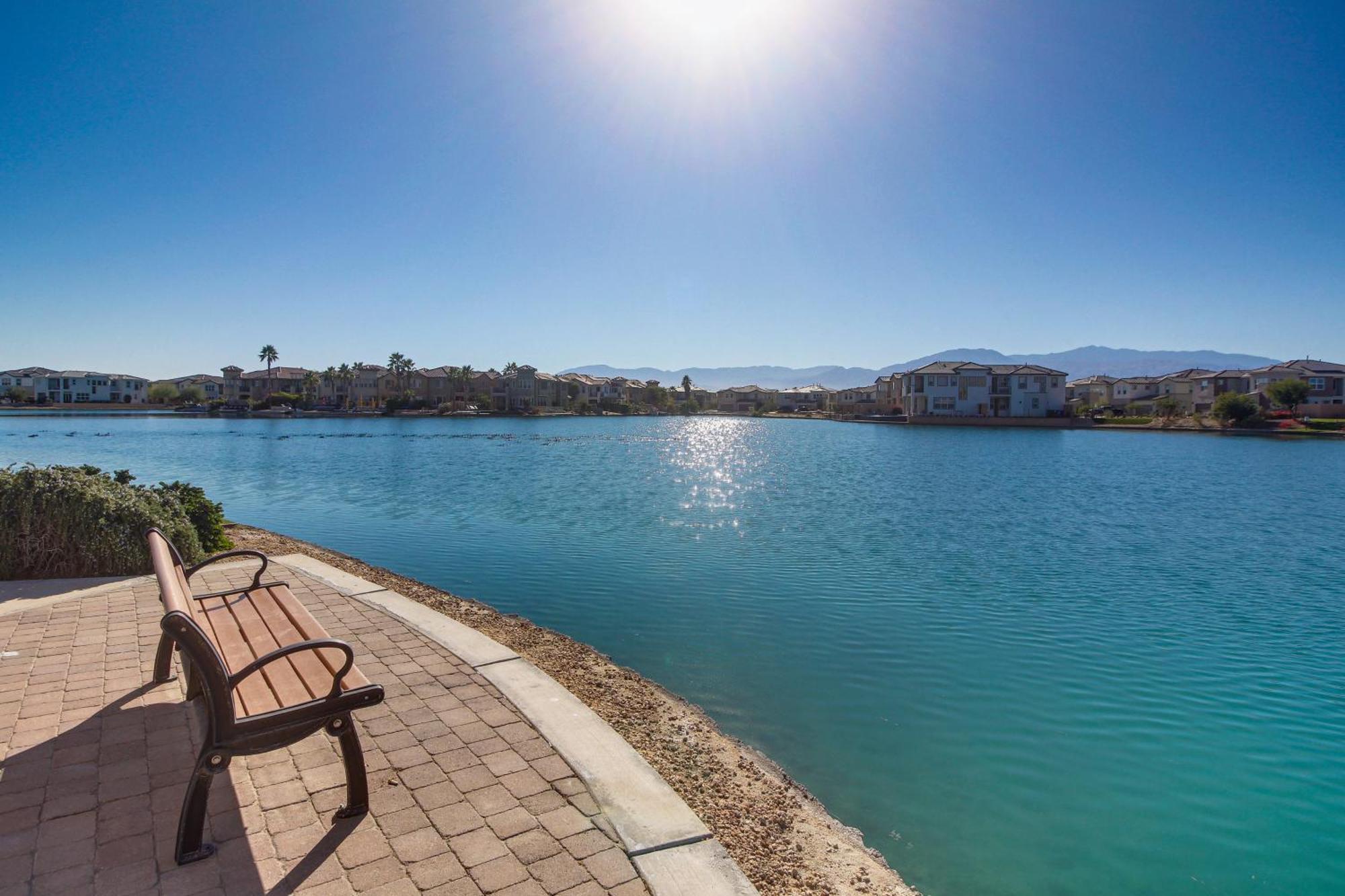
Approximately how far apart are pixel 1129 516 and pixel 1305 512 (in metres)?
7.41

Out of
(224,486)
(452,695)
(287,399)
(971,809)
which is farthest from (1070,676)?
(287,399)

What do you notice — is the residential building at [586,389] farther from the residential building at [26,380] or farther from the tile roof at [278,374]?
the residential building at [26,380]

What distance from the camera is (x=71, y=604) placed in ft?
25.7

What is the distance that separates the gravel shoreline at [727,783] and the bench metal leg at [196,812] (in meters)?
2.71

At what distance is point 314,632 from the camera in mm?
4582

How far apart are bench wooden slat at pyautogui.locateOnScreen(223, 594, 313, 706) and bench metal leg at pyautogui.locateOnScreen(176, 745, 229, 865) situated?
38 cm

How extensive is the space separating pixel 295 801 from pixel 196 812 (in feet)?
2.24

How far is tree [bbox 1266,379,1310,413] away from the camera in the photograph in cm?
7918

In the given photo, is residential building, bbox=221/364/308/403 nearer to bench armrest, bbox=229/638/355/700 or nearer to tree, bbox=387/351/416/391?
tree, bbox=387/351/416/391

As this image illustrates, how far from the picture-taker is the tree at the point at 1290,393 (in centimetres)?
7918

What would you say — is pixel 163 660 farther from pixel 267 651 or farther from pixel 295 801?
pixel 295 801

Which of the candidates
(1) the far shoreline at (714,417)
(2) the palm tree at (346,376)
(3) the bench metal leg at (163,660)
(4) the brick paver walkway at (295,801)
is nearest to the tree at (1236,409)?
(1) the far shoreline at (714,417)

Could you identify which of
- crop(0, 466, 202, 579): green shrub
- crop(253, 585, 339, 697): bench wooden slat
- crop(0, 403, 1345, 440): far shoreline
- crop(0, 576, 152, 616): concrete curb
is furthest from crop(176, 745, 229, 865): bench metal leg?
crop(0, 403, 1345, 440): far shoreline

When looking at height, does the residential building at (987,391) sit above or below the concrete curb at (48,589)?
above
